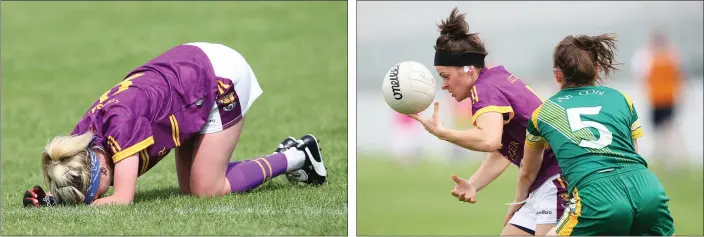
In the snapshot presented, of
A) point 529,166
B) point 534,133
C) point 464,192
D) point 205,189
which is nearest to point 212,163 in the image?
point 205,189

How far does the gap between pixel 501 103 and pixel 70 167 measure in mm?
2504

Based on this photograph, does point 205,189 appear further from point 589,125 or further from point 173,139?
point 589,125

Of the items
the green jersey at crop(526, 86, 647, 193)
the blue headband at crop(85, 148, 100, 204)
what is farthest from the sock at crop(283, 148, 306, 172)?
the green jersey at crop(526, 86, 647, 193)

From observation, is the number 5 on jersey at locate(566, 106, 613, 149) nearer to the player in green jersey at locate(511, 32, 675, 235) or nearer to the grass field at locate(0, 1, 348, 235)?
the player in green jersey at locate(511, 32, 675, 235)

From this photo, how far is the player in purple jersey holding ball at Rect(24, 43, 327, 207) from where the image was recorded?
18.5ft

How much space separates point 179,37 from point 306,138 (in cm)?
1075

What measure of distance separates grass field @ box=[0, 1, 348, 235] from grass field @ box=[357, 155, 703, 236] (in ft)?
5.57

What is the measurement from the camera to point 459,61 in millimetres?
5137

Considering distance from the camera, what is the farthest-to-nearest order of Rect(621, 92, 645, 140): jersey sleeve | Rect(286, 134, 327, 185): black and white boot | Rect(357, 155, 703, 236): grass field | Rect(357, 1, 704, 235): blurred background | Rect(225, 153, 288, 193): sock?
Rect(357, 1, 704, 235): blurred background, Rect(357, 155, 703, 236): grass field, Rect(286, 134, 327, 185): black and white boot, Rect(225, 153, 288, 193): sock, Rect(621, 92, 645, 140): jersey sleeve

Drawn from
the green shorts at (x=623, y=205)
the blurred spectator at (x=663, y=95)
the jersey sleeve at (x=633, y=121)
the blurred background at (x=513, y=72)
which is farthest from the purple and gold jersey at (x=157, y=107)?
the blurred spectator at (x=663, y=95)

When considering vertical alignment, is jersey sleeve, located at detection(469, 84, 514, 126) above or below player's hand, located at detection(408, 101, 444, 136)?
above

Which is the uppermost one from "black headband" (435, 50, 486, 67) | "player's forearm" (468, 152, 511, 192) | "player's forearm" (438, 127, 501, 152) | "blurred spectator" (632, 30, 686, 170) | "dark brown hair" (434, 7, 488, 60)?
"dark brown hair" (434, 7, 488, 60)

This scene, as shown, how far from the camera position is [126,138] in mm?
5645

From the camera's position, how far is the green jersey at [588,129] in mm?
4484
